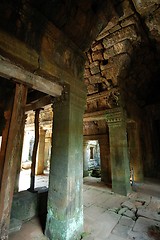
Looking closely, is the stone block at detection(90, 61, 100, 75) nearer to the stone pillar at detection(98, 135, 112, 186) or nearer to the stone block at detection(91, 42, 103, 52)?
the stone block at detection(91, 42, 103, 52)

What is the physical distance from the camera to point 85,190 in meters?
5.65

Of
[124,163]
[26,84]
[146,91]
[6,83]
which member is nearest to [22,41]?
[26,84]

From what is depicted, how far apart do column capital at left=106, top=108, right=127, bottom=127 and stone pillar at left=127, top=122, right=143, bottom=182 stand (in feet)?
7.08

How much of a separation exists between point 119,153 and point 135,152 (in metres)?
2.15

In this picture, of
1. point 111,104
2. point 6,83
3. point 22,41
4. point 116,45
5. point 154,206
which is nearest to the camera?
point 22,41

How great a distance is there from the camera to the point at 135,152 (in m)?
7.05

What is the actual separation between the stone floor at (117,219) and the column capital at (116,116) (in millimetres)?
2804

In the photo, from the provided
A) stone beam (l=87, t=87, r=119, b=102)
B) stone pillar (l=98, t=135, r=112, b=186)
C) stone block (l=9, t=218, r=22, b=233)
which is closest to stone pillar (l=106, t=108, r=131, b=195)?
stone beam (l=87, t=87, r=119, b=102)

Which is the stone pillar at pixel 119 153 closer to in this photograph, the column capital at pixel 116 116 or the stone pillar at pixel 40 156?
the column capital at pixel 116 116

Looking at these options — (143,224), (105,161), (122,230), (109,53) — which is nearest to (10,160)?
(122,230)

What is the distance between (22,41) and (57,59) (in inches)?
27.5

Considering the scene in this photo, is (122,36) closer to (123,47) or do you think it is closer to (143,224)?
(123,47)

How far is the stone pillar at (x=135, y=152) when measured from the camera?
6805 millimetres

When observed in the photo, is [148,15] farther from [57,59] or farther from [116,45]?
[57,59]
